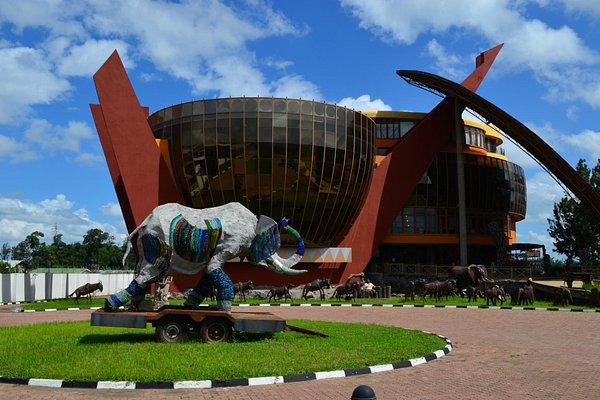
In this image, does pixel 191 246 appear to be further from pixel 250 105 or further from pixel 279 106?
pixel 279 106

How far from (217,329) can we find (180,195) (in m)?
30.3

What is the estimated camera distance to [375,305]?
35594 millimetres

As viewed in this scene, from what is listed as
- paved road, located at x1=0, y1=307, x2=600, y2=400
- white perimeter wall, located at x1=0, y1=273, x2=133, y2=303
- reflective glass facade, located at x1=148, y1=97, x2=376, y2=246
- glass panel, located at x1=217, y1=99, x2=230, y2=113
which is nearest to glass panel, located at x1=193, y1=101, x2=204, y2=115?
reflective glass facade, located at x1=148, y1=97, x2=376, y2=246

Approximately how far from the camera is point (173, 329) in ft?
51.3

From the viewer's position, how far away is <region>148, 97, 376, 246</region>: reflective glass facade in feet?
141

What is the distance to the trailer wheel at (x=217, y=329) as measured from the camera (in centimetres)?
1568

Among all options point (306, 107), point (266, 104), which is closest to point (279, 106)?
point (266, 104)

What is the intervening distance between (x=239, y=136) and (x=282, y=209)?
677 cm

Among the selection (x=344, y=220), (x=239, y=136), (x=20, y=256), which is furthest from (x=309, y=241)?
(x=20, y=256)

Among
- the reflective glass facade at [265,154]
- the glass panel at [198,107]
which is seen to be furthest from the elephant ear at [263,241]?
the glass panel at [198,107]

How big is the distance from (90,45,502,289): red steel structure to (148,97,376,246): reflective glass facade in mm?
2489

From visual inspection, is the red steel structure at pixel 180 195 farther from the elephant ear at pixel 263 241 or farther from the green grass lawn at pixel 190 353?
the elephant ear at pixel 263 241

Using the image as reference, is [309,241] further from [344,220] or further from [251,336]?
[251,336]

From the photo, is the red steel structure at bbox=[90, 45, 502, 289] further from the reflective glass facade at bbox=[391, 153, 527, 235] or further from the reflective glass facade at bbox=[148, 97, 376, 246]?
the reflective glass facade at bbox=[391, 153, 527, 235]
